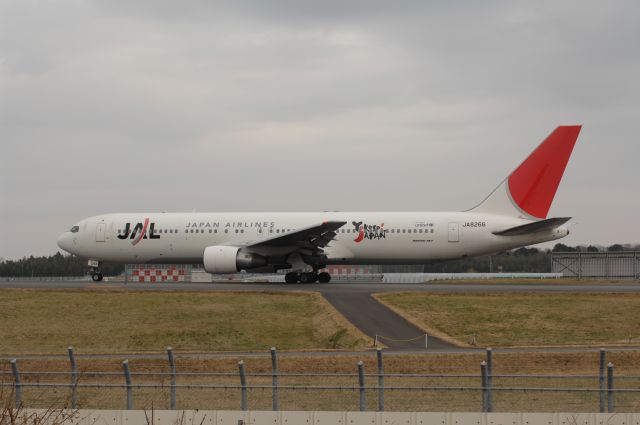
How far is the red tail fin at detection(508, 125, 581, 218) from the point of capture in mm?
45094

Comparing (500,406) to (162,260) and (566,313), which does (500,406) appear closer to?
(566,313)

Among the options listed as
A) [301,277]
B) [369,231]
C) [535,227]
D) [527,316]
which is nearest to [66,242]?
[301,277]

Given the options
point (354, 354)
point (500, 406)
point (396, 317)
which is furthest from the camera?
point (396, 317)

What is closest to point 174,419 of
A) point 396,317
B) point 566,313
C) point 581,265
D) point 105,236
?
point 396,317

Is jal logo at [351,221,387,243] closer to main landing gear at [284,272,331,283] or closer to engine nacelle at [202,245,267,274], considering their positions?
main landing gear at [284,272,331,283]

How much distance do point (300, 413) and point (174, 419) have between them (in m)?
2.20

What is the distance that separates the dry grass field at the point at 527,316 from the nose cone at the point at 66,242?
2197cm

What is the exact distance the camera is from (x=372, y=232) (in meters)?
45.8

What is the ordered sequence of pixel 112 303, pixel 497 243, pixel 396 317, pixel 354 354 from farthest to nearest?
pixel 497 243, pixel 112 303, pixel 396 317, pixel 354 354

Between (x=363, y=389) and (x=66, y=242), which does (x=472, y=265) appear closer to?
(x=66, y=242)

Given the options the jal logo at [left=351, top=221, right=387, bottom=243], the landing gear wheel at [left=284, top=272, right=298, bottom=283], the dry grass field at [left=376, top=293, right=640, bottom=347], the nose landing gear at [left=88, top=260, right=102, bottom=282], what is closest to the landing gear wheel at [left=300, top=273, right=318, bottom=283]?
the landing gear wheel at [left=284, top=272, right=298, bottom=283]

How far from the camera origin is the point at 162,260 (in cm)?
4881

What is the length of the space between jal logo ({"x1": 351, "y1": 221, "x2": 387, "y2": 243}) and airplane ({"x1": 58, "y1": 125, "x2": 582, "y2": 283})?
5 centimetres

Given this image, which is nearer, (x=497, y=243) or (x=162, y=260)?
(x=497, y=243)
